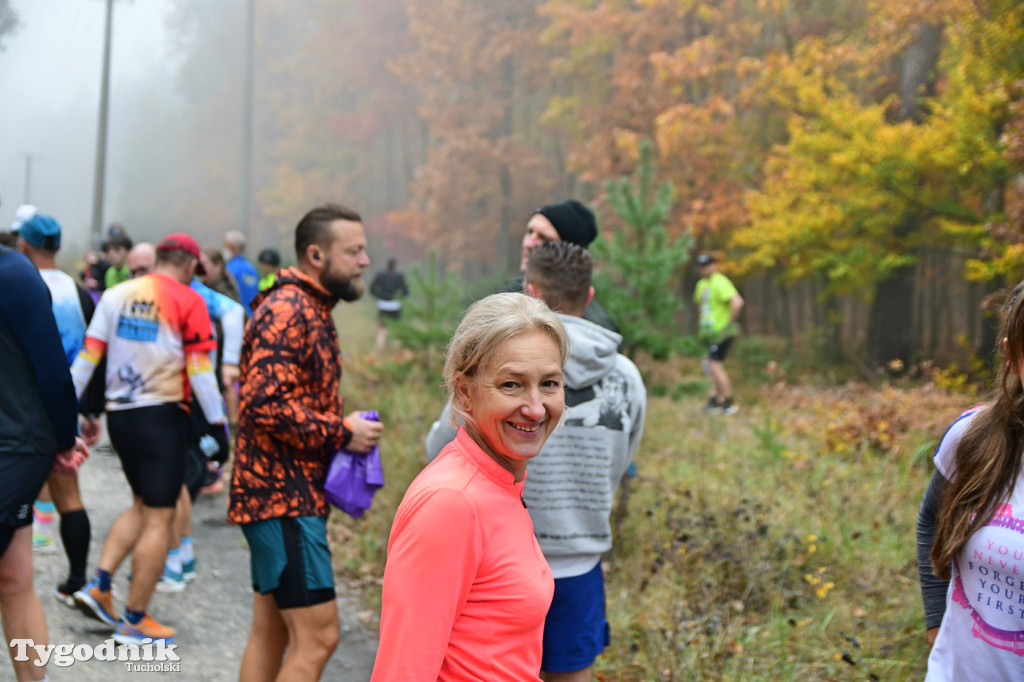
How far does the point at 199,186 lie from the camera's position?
50.6 meters

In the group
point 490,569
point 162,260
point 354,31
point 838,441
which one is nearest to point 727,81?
point 838,441

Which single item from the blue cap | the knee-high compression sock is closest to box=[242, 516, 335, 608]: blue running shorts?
the knee-high compression sock

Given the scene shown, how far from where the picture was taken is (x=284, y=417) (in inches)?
119

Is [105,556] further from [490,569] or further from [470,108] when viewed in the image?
[470,108]

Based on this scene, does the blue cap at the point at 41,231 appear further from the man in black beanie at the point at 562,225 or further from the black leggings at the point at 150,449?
the man in black beanie at the point at 562,225

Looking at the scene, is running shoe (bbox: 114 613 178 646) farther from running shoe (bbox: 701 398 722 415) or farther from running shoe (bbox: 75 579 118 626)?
running shoe (bbox: 701 398 722 415)

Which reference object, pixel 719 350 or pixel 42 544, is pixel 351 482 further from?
pixel 719 350

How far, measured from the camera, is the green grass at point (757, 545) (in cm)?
411

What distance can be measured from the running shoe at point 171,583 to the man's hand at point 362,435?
2916mm

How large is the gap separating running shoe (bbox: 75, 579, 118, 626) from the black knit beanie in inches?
127

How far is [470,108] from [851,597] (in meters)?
27.7

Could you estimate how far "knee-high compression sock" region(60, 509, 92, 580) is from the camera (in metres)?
4.55

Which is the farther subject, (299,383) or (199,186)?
(199,186)

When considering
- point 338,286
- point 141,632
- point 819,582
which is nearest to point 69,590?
point 141,632
